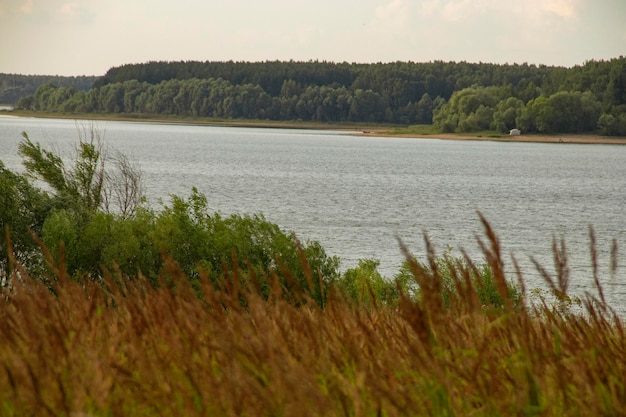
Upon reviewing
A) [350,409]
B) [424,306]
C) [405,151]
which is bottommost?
[405,151]

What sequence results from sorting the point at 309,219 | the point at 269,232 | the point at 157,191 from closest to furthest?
the point at 269,232
the point at 309,219
the point at 157,191

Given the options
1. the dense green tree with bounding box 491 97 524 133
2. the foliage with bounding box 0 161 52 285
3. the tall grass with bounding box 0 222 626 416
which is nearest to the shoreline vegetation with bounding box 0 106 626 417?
the tall grass with bounding box 0 222 626 416

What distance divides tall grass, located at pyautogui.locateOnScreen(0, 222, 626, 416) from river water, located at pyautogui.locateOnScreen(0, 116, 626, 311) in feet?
95.0

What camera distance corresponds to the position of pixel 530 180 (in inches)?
4966

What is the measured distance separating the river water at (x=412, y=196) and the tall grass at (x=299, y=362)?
95.0ft

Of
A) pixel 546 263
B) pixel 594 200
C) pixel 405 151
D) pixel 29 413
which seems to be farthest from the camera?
pixel 405 151

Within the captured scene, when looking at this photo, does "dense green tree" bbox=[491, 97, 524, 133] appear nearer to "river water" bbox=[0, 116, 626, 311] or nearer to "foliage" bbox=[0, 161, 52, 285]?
"river water" bbox=[0, 116, 626, 311]

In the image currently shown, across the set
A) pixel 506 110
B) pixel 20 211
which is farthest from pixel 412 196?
pixel 506 110

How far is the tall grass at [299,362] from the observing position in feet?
9.34

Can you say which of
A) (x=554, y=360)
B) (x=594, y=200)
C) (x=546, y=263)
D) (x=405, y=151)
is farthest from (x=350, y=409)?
(x=405, y=151)

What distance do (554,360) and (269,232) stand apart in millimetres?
46353

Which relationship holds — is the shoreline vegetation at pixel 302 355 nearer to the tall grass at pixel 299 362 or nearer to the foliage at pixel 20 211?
the tall grass at pixel 299 362

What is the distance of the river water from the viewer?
6216cm

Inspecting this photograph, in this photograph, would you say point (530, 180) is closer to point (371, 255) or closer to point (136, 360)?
point (371, 255)
